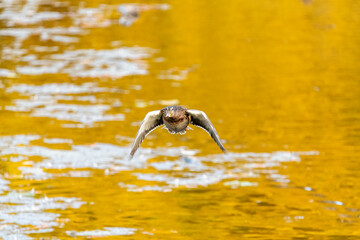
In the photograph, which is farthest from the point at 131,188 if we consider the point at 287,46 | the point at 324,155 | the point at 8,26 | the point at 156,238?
the point at 8,26

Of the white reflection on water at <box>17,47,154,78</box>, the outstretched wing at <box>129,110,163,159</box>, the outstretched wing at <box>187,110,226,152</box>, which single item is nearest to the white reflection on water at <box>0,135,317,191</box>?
the outstretched wing at <box>129,110,163,159</box>

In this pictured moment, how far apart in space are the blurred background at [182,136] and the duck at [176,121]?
8.39ft

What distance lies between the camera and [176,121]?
8680 mm

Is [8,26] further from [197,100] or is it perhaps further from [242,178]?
[242,178]

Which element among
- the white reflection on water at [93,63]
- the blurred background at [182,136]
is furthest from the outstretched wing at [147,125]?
the white reflection on water at [93,63]

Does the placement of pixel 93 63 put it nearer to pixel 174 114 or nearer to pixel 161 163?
pixel 161 163

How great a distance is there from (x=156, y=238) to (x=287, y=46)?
49.8 ft

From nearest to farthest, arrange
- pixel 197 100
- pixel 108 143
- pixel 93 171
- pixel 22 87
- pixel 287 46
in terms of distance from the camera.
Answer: pixel 93 171, pixel 108 143, pixel 197 100, pixel 22 87, pixel 287 46

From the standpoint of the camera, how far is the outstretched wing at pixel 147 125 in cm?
912

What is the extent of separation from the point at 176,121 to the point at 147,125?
63 cm

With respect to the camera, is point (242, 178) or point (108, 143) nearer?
point (242, 178)

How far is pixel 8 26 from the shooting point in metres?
29.8

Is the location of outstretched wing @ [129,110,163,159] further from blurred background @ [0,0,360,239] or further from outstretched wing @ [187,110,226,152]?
blurred background @ [0,0,360,239]

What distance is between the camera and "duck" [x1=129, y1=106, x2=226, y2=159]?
8695mm
